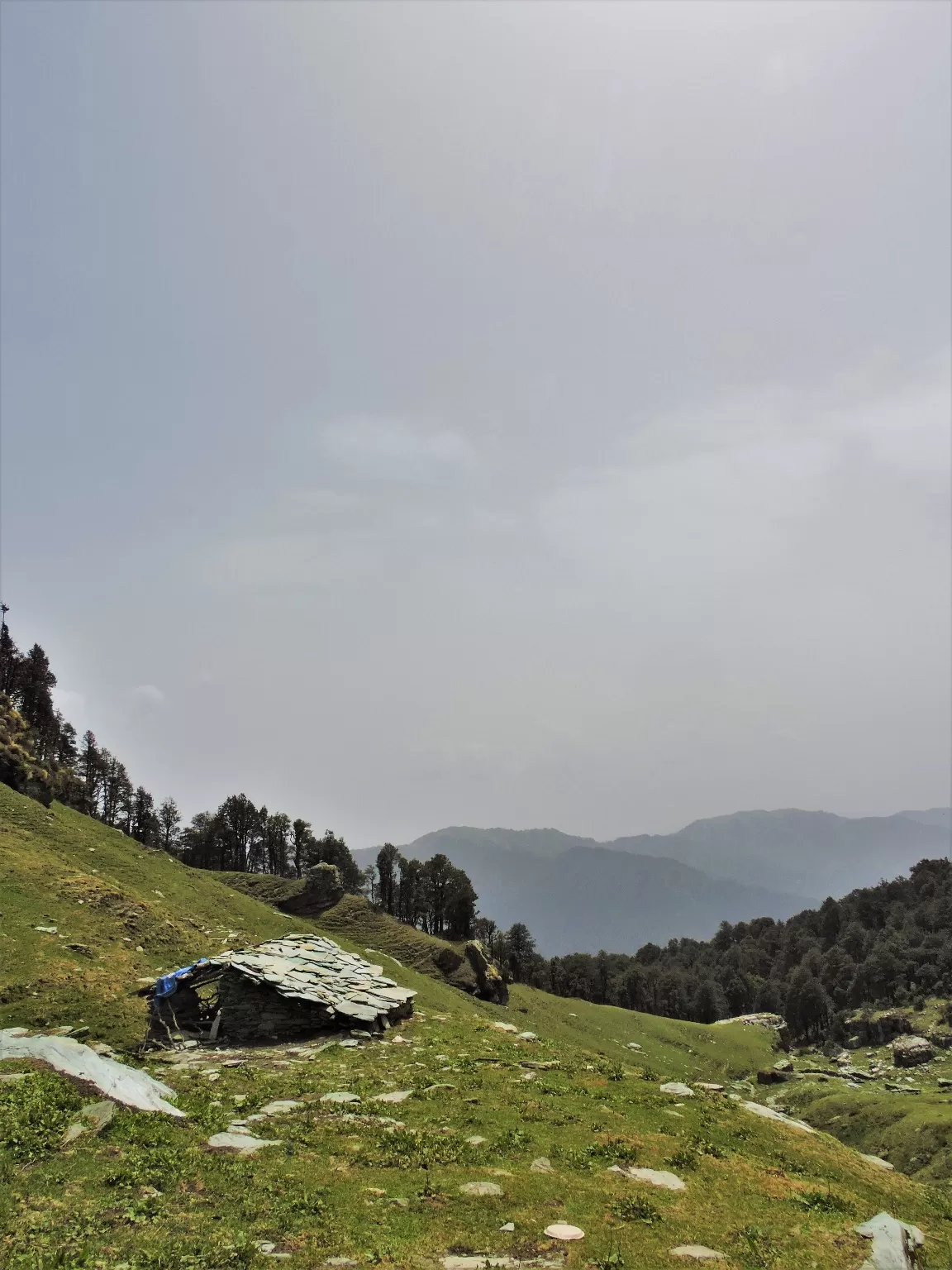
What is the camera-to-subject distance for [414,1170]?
1448 centimetres

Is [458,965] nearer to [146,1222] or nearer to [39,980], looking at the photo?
[39,980]

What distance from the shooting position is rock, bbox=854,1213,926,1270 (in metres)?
11.1

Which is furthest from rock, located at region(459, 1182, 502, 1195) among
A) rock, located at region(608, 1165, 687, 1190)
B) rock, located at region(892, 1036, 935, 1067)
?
rock, located at region(892, 1036, 935, 1067)

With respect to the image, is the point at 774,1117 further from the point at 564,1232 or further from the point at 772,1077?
the point at 772,1077

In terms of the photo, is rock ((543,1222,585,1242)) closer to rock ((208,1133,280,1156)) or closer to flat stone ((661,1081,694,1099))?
rock ((208,1133,280,1156))

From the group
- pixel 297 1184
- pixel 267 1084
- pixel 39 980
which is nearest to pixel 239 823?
pixel 39 980

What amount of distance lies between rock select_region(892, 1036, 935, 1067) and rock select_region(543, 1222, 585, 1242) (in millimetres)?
170703

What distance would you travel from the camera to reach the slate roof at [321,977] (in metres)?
31.0

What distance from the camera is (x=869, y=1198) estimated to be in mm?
15383

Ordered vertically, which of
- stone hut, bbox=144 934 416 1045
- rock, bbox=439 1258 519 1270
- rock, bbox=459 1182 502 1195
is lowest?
stone hut, bbox=144 934 416 1045

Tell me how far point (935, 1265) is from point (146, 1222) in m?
13.7

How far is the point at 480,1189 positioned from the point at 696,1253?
14.3ft

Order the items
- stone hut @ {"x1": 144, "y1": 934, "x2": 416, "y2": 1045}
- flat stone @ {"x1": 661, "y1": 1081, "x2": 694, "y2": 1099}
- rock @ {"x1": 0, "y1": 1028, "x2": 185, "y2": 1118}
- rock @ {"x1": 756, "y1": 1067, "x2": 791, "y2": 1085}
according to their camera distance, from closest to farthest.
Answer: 1. rock @ {"x1": 0, "y1": 1028, "x2": 185, "y2": 1118}
2. flat stone @ {"x1": 661, "y1": 1081, "x2": 694, "y2": 1099}
3. stone hut @ {"x1": 144, "y1": 934, "x2": 416, "y2": 1045}
4. rock @ {"x1": 756, "y1": 1067, "x2": 791, "y2": 1085}

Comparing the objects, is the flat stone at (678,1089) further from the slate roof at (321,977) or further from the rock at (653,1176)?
the slate roof at (321,977)
